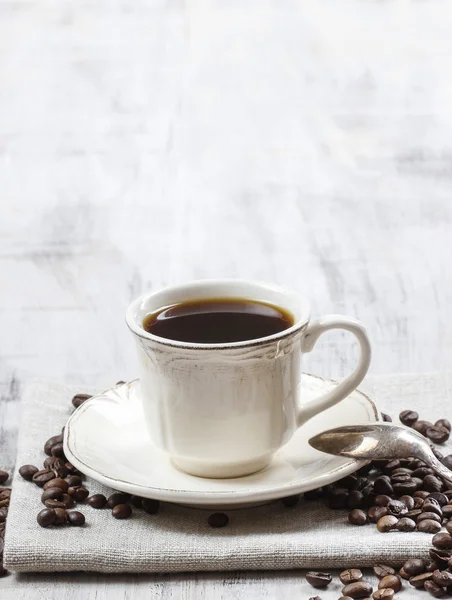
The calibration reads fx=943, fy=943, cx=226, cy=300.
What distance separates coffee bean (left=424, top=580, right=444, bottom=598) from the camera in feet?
4.16

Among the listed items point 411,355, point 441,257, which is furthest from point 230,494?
point 441,257

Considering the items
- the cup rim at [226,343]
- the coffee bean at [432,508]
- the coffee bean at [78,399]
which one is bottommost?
the coffee bean at [78,399]

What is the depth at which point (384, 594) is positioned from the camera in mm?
1253

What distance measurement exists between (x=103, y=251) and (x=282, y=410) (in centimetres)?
120

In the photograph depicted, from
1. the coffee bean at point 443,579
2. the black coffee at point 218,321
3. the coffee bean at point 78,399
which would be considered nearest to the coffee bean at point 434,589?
the coffee bean at point 443,579

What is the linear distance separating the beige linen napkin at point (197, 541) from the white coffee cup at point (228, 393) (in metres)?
0.09

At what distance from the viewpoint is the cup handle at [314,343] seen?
4.93 feet

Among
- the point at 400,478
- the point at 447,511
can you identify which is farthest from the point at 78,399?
the point at 447,511

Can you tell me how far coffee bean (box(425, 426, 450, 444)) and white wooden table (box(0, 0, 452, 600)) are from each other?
2.44ft

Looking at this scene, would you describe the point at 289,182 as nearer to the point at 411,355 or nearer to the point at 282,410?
the point at 411,355

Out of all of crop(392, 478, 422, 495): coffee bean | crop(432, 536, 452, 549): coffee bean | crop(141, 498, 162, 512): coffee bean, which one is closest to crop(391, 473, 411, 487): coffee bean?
crop(392, 478, 422, 495): coffee bean

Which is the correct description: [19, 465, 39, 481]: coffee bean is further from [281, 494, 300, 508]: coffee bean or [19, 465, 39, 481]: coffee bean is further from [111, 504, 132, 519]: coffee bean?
[281, 494, 300, 508]: coffee bean

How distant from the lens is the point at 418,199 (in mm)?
2619

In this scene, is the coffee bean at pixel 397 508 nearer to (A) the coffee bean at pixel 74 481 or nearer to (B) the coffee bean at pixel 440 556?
(B) the coffee bean at pixel 440 556
